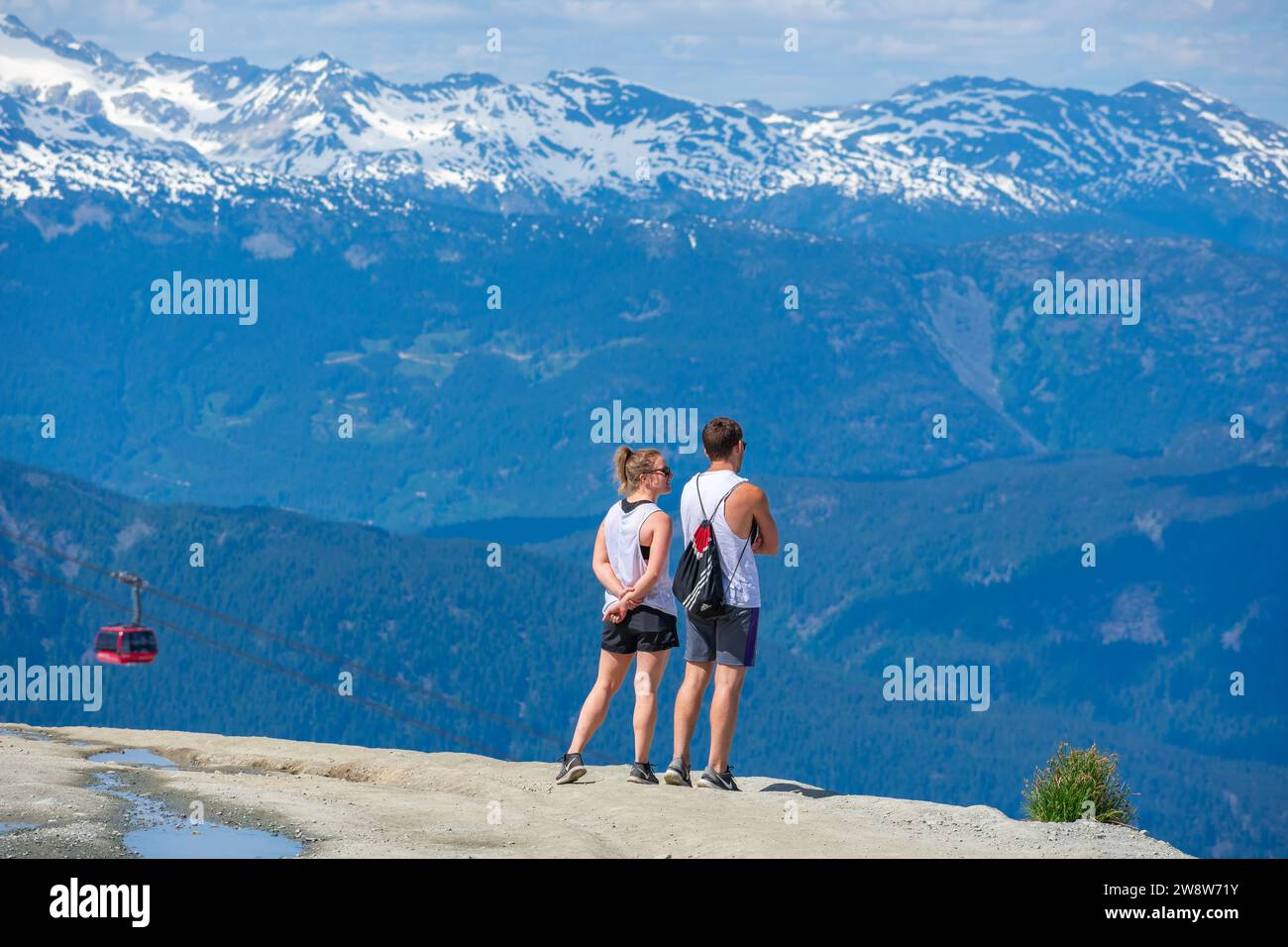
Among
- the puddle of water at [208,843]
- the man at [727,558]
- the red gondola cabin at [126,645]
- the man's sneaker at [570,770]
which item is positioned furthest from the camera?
the red gondola cabin at [126,645]

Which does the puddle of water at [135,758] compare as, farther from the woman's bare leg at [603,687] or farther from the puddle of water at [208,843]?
the woman's bare leg at [603,687]

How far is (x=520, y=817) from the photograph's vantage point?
855 inches

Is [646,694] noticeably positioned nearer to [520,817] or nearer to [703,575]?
[703,575]

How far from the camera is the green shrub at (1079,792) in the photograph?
23.8 m

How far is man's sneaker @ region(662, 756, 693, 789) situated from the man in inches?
24.8

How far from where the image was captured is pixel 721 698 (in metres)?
22.9

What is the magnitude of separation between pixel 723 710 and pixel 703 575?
5.56ft

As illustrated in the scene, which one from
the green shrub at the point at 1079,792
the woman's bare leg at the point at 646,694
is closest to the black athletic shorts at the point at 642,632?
the woman's bare leg at the point at 646,694

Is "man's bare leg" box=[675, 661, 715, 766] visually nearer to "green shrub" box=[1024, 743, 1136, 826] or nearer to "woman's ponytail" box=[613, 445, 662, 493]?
"woman's ponytail" box=[613, 445, 662, 493]

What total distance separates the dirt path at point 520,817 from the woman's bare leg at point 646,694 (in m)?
0.56
